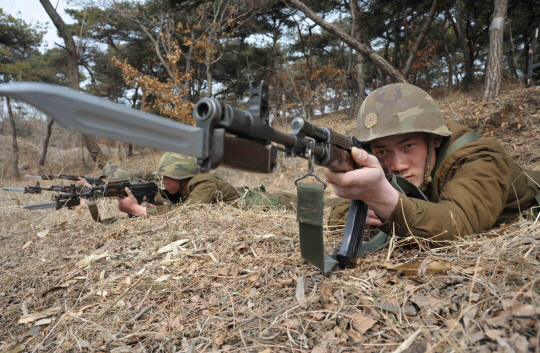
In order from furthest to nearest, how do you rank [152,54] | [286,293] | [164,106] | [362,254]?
[152,54], [164,106], [362,254], [286,293]

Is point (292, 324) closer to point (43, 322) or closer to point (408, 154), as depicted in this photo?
point (408, 154)

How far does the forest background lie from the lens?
12.8 m

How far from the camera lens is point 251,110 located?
4.34 ft

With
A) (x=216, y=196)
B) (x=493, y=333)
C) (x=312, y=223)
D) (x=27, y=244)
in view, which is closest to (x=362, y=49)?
(x=216, y=196)

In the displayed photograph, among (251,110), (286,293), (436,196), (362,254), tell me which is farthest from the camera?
(436,196)

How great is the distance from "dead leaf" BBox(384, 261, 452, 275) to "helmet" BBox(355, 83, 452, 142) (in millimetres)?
1006

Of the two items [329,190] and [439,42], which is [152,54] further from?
[439,42]

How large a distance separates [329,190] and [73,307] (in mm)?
5995

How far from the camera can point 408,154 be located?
2383mm

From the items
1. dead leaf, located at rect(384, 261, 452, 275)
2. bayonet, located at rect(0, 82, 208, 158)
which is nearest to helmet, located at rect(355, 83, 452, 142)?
dead leaf, located at rect(384, 261, 452, 275)

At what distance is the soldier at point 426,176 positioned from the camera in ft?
6.00

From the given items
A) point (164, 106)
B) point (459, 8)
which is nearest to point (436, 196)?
point (164, 106)

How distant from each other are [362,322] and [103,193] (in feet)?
13.4

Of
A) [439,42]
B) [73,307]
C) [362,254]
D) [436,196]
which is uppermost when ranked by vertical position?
[439,42]
